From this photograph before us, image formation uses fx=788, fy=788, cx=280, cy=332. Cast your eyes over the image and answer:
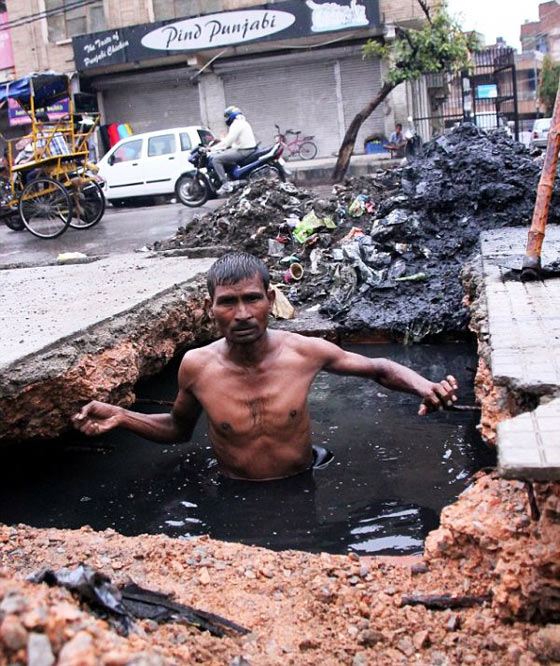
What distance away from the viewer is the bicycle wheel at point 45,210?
12641 mm

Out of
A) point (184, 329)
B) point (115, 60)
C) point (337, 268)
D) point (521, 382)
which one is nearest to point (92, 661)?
point (521, 382)

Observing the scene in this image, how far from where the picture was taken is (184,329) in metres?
5.83

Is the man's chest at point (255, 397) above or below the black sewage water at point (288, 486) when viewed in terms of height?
above

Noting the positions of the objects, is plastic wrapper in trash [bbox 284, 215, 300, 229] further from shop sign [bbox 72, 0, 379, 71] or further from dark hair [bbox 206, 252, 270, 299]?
shop sign [bbox 72, 0, 379, 71]

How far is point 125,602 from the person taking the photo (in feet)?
7.66

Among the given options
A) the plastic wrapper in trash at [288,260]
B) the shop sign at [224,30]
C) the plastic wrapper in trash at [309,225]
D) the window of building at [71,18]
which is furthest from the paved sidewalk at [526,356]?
the window of building at [71,18]

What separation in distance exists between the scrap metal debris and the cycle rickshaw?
1076 centimetres

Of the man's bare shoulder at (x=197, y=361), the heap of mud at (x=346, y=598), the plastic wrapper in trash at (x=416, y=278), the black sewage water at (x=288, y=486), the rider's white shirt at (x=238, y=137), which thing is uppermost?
the rider's white shirt at (x=238, y=137)

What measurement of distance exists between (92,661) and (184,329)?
4425 mm

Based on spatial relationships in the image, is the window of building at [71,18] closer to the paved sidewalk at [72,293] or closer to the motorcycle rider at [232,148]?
the motorcycle rider at [232,148]

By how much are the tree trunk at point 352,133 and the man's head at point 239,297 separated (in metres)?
14.4

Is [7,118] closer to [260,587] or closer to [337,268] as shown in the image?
[337,268]

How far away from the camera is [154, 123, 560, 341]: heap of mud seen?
7.72 m

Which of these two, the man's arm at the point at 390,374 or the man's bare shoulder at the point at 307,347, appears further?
the man's bare shoulder at the point at 307,347
